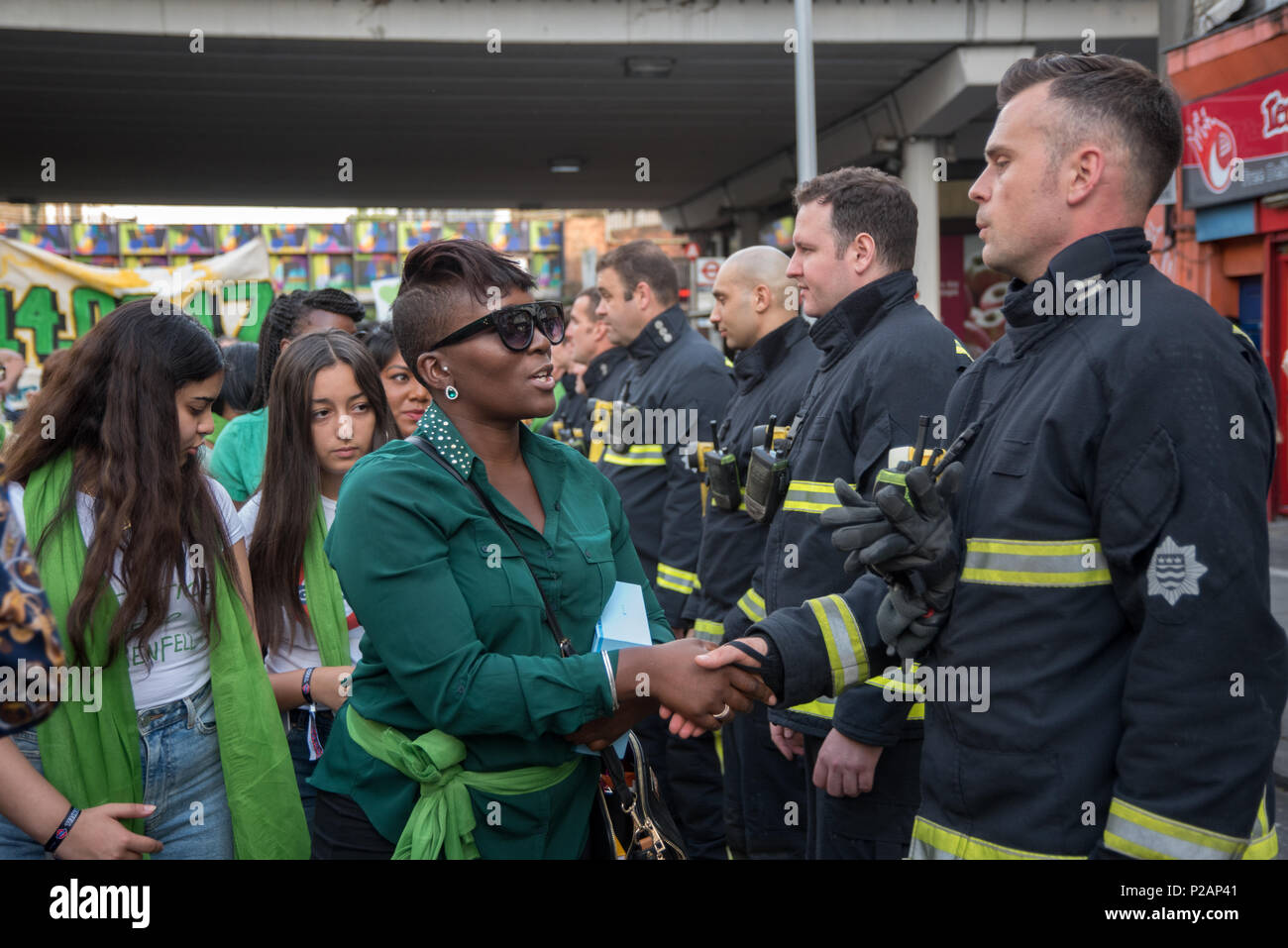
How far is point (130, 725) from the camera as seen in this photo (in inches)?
110

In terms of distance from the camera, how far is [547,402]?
107 inches

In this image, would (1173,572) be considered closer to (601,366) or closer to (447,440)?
(447,440)

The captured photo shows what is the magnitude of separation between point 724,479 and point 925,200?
13.2m

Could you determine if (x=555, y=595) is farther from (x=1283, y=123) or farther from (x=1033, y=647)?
(x=1283, y=123)

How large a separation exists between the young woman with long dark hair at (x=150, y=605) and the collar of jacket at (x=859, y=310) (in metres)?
1.87

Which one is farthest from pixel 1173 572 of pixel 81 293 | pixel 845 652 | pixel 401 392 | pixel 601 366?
pixel 81 293

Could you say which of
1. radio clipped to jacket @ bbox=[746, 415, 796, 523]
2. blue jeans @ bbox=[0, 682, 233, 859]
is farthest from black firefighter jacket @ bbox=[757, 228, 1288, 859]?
blue jeans @ bbox=[0, 682, 233, 859]

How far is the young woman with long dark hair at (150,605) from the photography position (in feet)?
8.92

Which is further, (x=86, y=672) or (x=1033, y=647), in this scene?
(x=86, y=672)

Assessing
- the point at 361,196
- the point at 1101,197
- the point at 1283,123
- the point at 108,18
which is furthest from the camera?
the point at 361,196

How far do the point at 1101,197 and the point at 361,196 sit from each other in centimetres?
2352

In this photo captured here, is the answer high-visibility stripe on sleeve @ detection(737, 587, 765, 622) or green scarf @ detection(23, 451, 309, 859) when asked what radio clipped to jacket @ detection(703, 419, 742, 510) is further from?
green scarf @ detection(23, 451, 309, 859)

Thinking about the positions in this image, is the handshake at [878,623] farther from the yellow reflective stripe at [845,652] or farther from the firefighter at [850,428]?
the firefighter at [850,428]

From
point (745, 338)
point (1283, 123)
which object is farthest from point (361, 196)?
point (745, 338)
